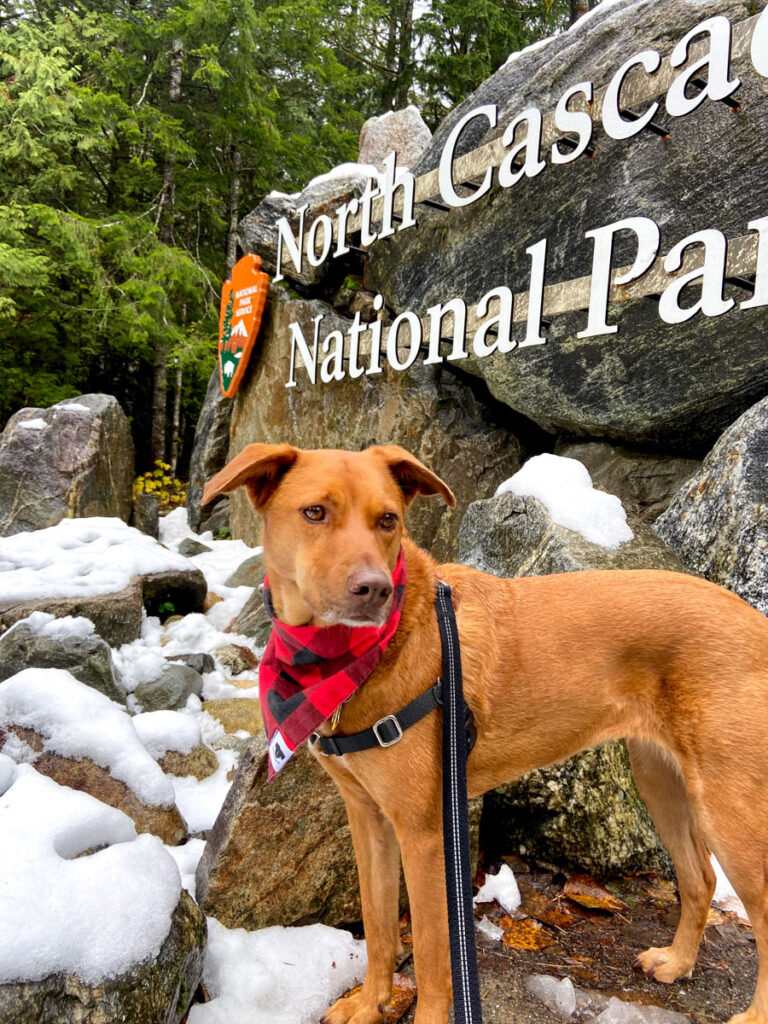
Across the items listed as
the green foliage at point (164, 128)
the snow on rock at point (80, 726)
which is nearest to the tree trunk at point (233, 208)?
the green foliage at point (164, 128)

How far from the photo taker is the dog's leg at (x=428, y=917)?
2.12m

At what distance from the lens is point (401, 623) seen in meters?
2.24

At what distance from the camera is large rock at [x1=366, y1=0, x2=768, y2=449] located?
5504 mm

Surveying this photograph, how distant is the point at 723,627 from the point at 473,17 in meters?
16.1

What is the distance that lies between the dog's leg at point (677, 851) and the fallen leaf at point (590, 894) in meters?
0.31

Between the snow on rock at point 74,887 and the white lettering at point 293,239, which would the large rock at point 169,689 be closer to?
the snow on rock at point 74,887

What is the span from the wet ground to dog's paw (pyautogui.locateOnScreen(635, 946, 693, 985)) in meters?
0.03

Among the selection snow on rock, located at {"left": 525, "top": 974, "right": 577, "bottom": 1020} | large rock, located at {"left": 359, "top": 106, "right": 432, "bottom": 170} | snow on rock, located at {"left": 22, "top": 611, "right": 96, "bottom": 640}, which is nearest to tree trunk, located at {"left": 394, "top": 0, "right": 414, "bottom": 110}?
large rock, located at {"left": 359, "top": 106, "right": 432, "bottom": 170}

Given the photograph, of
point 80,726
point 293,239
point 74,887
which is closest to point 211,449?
point 293,239

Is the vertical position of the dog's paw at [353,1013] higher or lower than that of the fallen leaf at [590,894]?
lower

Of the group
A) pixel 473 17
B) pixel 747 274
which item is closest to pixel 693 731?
pixel 747 274

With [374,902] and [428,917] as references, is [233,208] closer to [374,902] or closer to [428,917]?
[374,902]

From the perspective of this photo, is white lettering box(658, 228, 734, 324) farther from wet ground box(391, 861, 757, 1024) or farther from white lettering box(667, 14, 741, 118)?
wet ground box(391, 861, 757, 1024)

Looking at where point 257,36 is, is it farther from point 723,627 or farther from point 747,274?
point 723,627
